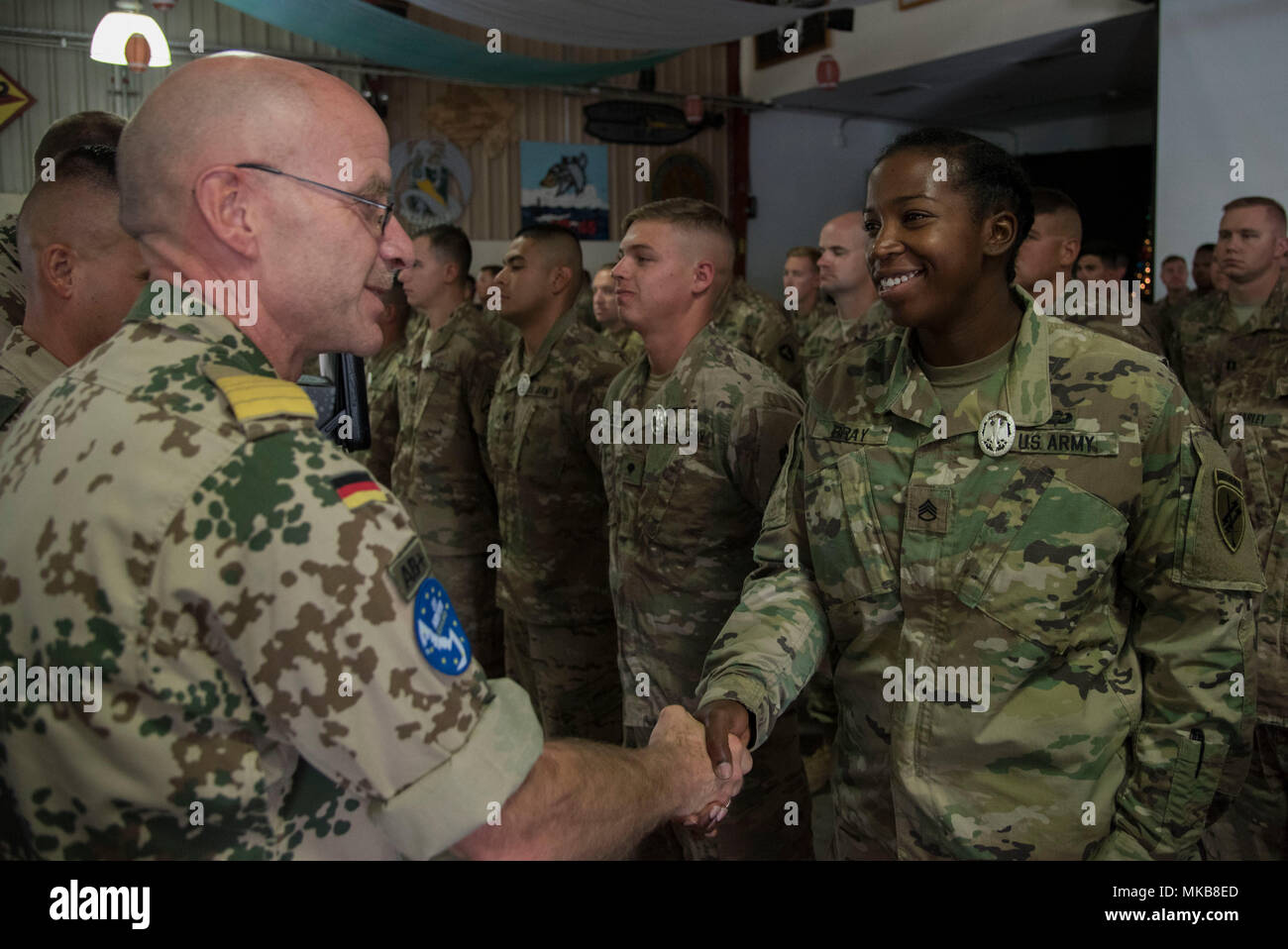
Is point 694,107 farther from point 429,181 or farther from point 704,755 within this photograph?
point 704,755

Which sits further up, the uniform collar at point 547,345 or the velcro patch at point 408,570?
the uniform collar at point 547,345

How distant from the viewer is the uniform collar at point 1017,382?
152cm

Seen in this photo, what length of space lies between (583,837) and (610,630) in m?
2.21

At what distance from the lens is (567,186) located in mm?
10594

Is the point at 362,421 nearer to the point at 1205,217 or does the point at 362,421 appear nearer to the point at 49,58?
the point at 1205,217

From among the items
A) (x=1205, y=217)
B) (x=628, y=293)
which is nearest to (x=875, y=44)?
(x=1205, y=217)

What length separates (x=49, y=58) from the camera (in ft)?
25.9

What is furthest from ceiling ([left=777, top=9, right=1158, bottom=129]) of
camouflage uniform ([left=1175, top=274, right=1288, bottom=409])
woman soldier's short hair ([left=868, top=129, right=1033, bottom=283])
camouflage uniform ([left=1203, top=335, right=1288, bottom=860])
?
woman soldier's short hair ([left=868, top=129, right=1033, bottom=283])

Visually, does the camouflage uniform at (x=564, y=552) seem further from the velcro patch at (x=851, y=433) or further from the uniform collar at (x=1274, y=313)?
the uniform collar at (x=1274, y=313)

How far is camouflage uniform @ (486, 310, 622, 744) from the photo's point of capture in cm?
324

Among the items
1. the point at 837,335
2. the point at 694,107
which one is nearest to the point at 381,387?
the point at 837,335

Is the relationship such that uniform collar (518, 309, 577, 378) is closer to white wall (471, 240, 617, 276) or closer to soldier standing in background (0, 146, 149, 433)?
soldier standing in background (0, 146, 149, 433)

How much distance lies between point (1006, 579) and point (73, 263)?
182cm

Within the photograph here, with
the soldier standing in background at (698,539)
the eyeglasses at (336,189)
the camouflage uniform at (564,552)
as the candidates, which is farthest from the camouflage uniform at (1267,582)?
the eyeglasses at (336,189)
